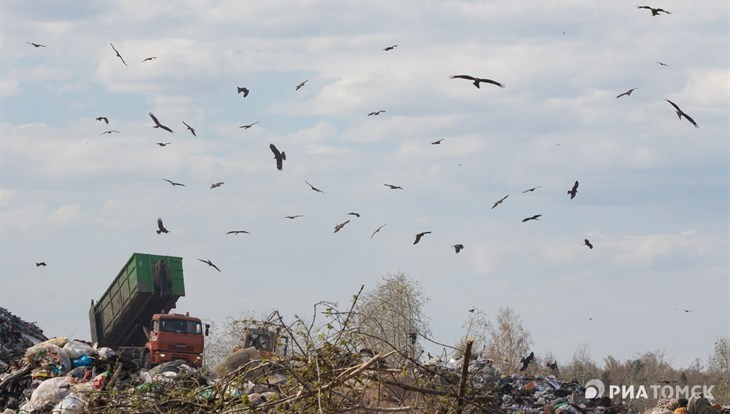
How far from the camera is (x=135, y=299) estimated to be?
20.4 meters

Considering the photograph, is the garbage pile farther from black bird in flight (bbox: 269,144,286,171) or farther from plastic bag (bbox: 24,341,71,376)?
black bird in flight (bbox: 269,144,286,171)

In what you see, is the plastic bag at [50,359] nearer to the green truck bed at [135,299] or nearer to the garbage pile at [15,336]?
the garbage pile at [15,336]

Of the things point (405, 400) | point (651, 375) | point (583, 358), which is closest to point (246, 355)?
point (405, 400)

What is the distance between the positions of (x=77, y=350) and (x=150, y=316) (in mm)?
8862

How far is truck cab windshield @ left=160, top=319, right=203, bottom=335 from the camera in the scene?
2036 cm

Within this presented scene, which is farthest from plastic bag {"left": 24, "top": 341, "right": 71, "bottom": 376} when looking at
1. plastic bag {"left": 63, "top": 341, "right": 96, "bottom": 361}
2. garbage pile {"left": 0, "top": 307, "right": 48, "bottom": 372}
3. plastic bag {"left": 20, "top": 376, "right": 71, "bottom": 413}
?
garbage pile {"left": 0, "top": 307, "right": 48, "bottom": 372}

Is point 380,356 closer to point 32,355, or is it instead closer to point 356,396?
point 356,396

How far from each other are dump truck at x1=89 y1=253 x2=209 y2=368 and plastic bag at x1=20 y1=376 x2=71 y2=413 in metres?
8.99

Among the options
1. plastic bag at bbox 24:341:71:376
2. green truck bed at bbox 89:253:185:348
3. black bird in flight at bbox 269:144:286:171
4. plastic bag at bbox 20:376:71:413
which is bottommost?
plastic bag at bbox 20:376:71:413

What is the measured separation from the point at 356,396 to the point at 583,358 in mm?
45601

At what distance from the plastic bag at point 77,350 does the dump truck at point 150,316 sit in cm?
712

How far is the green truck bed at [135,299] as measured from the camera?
66.4 feet

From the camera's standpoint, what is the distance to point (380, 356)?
16.1ft

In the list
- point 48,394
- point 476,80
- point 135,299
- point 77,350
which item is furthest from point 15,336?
point 476,80
